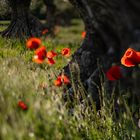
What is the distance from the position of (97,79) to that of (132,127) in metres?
1.15

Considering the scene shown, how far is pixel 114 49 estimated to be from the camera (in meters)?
5.64

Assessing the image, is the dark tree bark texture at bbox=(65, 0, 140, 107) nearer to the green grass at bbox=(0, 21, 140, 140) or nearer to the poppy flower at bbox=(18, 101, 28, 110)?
the green grass at bbox=(0, 21, 140, 140)

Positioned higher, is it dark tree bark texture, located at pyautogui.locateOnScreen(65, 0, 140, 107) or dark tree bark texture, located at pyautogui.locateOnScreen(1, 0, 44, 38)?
dark tree bark texture, located at pyautogui.locateOnScreen(65, 0, 140, 107)

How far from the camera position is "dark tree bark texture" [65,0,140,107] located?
5.16 meters

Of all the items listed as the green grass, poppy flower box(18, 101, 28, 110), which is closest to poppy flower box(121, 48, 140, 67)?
the green grass

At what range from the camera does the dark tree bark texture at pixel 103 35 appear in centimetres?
516

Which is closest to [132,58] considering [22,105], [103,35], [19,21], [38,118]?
[103,35]

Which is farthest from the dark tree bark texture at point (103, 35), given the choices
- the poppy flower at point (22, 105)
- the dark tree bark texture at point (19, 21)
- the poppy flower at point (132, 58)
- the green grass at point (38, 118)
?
the dark tree bark texture at point (19, 21)

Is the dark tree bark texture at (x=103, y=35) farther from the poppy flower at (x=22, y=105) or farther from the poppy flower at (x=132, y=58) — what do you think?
the poppy flower at (x=22, y=105)

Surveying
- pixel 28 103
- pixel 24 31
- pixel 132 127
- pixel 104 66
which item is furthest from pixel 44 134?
pixel 24 31

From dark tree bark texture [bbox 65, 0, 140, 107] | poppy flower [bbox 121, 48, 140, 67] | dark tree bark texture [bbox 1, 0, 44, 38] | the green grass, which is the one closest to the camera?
the green grass

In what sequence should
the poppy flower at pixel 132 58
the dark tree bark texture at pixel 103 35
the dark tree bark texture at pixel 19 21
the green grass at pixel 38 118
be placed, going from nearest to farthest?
the green grass at pixel 38 118, the poppy flower at pixel 132 58, the dark tree bark texture at pixel 103 35, the dark tree bark texture at pixel 19 21

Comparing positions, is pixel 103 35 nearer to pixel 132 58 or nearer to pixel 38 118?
pixel 132 58

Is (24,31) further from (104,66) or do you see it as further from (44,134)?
(44,134)
